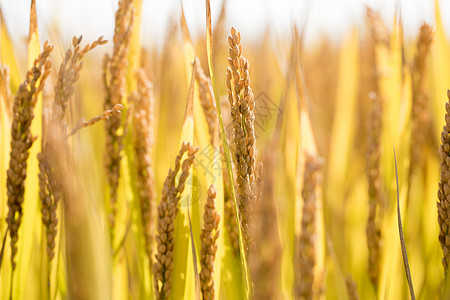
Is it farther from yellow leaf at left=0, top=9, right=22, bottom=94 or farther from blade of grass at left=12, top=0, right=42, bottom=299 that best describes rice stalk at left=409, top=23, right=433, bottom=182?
yellow leaf at left=0, top=9, right=22, bottom=94

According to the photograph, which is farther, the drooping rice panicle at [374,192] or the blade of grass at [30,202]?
the drooping rice panicle at [374,192]

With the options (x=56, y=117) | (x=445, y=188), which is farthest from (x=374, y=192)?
(x=56, y=117)

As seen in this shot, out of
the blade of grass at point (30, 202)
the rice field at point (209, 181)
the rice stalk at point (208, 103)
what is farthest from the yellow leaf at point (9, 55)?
the rice stalk at point (208, 103)

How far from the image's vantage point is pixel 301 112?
74 centimetres

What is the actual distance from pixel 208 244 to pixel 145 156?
0.79 feet

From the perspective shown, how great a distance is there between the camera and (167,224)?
1.90ft

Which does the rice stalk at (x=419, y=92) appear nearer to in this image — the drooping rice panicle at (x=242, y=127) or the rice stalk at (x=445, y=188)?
the rice stalk at (x=445, y=188)

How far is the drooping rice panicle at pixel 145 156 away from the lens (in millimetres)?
751

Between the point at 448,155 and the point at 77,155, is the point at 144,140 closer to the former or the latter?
the point at 77,155

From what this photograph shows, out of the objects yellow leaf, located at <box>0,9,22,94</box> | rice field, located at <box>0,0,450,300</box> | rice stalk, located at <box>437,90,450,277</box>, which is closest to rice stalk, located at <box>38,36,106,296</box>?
rice field, located at <box>0,0,450,300</box>

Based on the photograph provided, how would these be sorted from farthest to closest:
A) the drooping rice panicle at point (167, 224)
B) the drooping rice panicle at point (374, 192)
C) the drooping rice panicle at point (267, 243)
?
the drooping rice panicle at point (374, 192) → the drooping rice panicle at point (167, 224) → the drooping rice panicle at point (267, 243)

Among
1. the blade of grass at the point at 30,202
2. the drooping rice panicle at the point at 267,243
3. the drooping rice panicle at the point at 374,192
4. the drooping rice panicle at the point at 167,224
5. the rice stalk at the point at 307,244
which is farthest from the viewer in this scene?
the drooping rice panicle at the point at 374,192

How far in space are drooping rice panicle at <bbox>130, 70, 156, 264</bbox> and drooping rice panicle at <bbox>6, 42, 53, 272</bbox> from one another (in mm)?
182

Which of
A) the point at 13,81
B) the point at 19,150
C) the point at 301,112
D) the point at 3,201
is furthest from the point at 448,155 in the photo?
the point at 13,81
